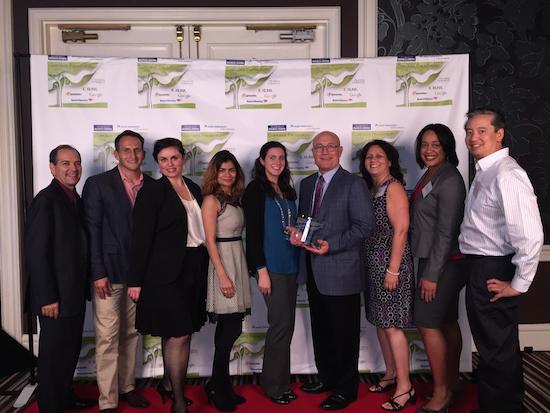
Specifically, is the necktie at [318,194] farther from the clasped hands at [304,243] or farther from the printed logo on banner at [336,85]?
the printed logo on banner at [336,85]

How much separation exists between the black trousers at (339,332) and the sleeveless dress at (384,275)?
0.15 m

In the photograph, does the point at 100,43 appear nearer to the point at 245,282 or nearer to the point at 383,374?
the point at 245,282

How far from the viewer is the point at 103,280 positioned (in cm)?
262

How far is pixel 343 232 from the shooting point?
2654 millimetres

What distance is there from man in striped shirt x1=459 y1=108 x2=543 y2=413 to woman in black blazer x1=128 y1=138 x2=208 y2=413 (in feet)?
4.90

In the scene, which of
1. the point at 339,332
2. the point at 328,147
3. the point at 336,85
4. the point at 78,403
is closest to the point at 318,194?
the point at 328,147

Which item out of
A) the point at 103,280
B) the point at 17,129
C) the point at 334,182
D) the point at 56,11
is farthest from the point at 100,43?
the point at 334,182

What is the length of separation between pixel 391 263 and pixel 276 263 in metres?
0.67

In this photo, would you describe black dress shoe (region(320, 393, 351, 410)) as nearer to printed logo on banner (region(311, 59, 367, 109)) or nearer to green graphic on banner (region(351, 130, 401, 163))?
green graphic on banner (region(351, 130, 401, 163))

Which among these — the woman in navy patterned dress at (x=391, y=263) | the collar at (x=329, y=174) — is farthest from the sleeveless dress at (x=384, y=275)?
the collar at (x=329, y=174)

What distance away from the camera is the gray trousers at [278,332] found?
2.72 metres

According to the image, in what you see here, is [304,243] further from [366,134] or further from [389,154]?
[366,134]

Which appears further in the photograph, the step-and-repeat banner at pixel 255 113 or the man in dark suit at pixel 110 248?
the step-and-repeat banner at pixel 255 113

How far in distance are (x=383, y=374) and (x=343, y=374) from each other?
75 centimetres
